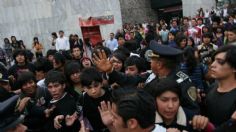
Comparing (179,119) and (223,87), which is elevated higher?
(223,87)

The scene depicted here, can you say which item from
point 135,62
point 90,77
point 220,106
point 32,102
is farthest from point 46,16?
point 220,106

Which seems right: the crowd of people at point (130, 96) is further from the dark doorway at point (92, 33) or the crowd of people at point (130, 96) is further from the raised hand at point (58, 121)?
the dark doorway at point (92, 33)

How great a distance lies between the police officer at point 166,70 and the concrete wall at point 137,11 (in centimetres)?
1859

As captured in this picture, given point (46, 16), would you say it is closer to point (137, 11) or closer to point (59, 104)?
point (137, 11)

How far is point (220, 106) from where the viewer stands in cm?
309

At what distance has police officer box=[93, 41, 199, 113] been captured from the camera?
3144 millimetres

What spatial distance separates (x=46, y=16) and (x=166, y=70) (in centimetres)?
1583

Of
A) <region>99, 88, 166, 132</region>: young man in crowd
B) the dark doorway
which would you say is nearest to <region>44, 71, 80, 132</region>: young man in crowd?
<region>99, 88, 166, 132</region>: young man in crowd

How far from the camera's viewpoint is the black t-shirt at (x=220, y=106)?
9.93 feet

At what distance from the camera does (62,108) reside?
403 cm

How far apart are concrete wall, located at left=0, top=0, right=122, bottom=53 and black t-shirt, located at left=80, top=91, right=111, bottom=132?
14333 millimetres

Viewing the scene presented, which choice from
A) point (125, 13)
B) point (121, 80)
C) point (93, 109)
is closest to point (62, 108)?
point (93, 109)

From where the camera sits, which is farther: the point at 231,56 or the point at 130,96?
the point at 231,56

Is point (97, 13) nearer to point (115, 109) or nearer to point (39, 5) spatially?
point (39, 5)
